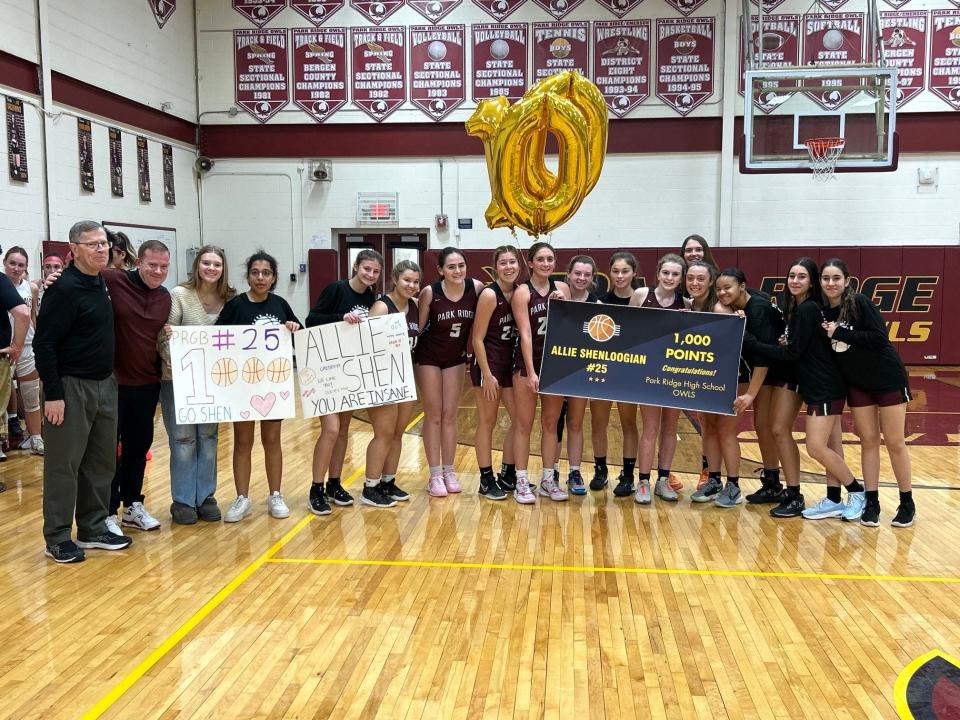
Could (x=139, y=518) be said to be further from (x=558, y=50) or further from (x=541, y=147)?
(x=558, y=50)

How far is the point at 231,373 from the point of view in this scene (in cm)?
488

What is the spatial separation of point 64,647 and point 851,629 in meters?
3.42

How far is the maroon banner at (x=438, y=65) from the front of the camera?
44.5 ft

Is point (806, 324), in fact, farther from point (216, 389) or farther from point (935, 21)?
point (935, 21)

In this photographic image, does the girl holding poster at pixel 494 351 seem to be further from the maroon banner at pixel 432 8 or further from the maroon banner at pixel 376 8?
the maroon banner at pixel 376 8

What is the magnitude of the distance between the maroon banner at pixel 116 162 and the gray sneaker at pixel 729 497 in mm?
9857

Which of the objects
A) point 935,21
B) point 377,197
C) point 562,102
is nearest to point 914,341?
point 935,21

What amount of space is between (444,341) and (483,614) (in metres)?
2.20

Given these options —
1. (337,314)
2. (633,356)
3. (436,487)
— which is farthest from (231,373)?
(633,356)

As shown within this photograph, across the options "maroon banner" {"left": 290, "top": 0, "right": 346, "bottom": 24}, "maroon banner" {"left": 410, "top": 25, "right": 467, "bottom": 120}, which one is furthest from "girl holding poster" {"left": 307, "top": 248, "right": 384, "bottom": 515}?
"maroon banner" {"left": 290, "top": 0, "right": 346, "bottom": 24}

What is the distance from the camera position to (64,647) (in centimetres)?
331

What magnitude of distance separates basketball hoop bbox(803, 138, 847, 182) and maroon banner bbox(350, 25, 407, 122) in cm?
682

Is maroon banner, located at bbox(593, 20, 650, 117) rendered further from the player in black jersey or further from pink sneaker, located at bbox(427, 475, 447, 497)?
pink sneaker, located at bbox(427, 475, 447, 497)

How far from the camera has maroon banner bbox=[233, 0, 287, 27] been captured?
13.7m
